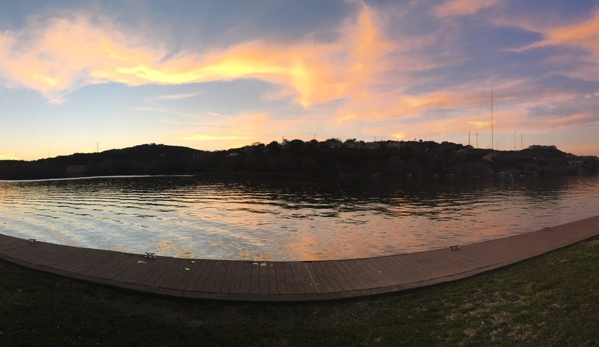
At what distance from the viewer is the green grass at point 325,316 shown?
448cm

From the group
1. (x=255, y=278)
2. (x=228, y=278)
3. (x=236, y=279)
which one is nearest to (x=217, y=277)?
(x=228, y=278)

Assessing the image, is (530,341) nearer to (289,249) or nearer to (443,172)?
(289,249)

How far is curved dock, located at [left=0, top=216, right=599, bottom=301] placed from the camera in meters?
6.53

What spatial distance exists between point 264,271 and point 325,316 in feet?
7.40

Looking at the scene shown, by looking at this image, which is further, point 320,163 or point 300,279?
point 320,163

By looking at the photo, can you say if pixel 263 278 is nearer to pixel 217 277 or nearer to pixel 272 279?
pixel 272 279

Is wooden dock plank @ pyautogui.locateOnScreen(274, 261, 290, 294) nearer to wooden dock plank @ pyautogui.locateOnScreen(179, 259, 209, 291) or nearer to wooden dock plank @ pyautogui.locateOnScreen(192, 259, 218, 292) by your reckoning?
wooden dock plank @ pyautogui.locateOnScreen(192, 259, 218, 292)

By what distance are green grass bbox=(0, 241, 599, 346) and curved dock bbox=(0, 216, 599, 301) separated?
269 mm

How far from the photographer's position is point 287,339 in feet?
16.0

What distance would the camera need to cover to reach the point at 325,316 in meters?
5.71

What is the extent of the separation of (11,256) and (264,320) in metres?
6.59

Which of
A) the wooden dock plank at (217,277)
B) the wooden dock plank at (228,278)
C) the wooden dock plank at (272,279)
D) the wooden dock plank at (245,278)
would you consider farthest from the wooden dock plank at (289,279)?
the wooden dock plank at (217,277)

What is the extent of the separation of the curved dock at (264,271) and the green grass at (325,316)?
269 mm

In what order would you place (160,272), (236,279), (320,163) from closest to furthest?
(236,279) < (160,272) < (320,163)
